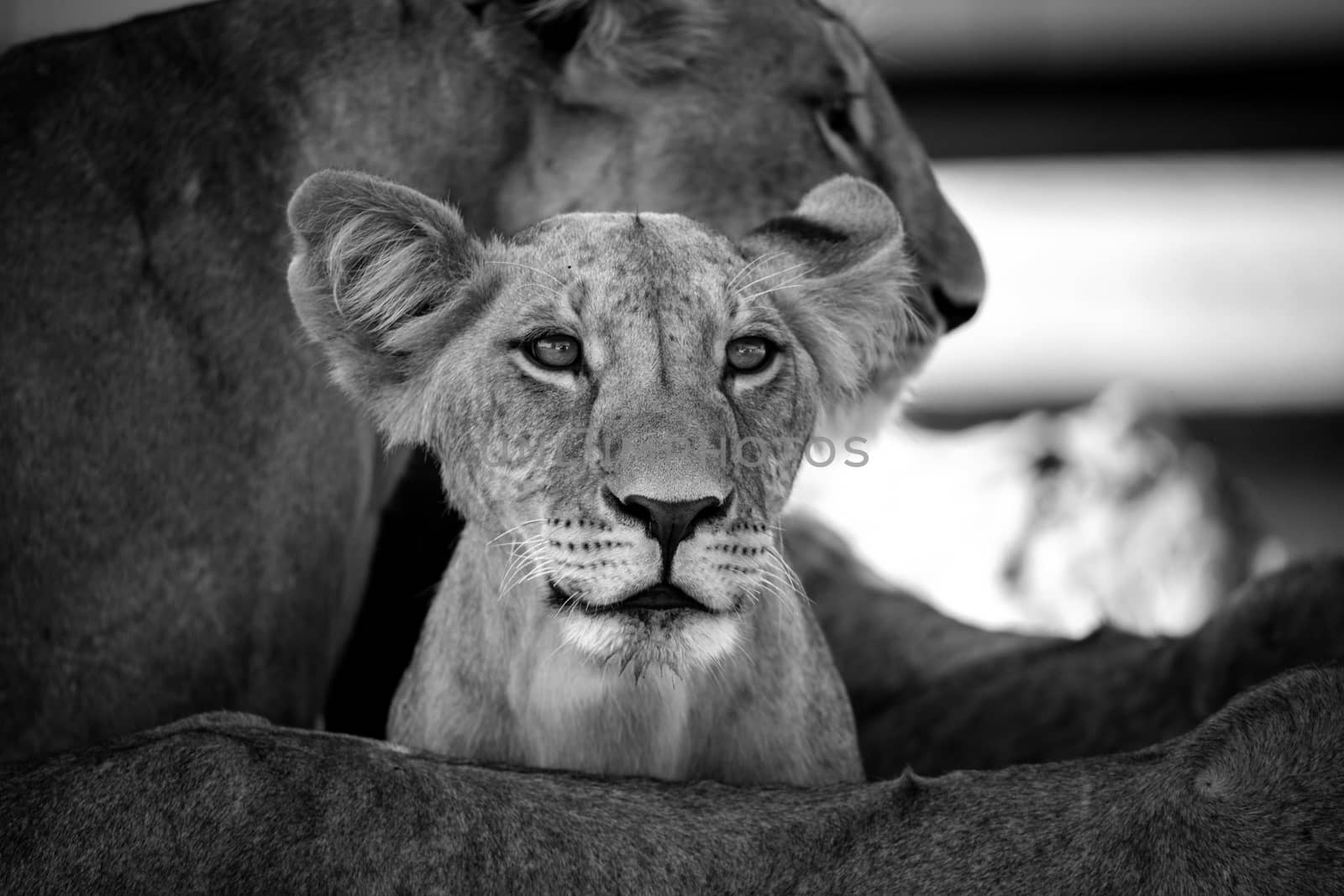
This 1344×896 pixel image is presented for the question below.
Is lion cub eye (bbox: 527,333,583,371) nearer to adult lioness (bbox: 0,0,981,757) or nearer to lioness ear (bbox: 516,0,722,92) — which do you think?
adult lioness (bbox: 0,0,981,757)

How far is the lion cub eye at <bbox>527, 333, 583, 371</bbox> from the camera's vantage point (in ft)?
11.4

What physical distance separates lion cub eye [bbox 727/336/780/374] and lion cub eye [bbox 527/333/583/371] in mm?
286

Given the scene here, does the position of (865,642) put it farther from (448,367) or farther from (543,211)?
(448,367)

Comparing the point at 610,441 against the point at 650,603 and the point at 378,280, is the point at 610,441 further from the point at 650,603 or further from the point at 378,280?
the point at 378,280

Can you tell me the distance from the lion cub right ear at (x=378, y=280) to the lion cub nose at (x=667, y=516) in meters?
0.82

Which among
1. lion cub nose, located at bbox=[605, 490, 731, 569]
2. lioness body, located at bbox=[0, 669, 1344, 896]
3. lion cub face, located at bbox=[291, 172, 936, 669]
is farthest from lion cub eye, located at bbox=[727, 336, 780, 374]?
lioness body, located at bbox=[0, 669, 1344, 896]

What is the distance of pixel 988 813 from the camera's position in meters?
3.14

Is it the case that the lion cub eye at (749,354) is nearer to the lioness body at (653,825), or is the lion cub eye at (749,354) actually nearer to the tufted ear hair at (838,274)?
the tufted ear hair at (838,274)

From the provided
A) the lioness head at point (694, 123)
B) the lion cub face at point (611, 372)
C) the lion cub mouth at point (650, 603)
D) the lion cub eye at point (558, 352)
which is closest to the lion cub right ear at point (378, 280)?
the lion cub face at point (611, 372)

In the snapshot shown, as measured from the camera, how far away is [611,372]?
11.1ft

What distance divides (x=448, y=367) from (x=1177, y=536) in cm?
408

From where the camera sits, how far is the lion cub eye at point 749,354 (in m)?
3.51

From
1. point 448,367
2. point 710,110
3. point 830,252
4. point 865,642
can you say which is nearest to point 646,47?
point 710,110

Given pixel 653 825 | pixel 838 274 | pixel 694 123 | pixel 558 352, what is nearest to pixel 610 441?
pixel 558 352
